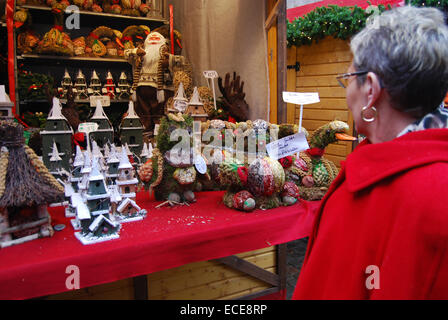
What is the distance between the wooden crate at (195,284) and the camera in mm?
1771

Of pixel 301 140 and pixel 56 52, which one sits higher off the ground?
pixel 56 52

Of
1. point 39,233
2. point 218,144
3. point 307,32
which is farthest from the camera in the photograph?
point 307,32

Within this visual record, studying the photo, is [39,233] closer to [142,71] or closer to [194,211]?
[194,211]

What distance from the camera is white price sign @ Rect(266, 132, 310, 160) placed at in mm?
1792

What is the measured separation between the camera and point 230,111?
3.03m

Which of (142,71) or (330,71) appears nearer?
(142,71)

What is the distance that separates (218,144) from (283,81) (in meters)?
0.95

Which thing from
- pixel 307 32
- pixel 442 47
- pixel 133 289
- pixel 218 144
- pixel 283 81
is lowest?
pixel 133 289

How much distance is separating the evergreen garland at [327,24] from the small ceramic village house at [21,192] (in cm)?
352

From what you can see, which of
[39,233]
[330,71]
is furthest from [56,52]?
[330,71]

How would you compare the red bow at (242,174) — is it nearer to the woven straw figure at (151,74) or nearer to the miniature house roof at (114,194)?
the miniature house roof at (114,194)

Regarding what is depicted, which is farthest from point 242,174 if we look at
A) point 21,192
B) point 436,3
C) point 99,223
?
point 436,3

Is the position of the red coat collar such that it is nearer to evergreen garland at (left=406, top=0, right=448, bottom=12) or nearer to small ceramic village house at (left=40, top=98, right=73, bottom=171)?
small ceramic village house at (left=40, top=98, right=73, bottom=171)

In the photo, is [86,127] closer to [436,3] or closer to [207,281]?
[207,281]
